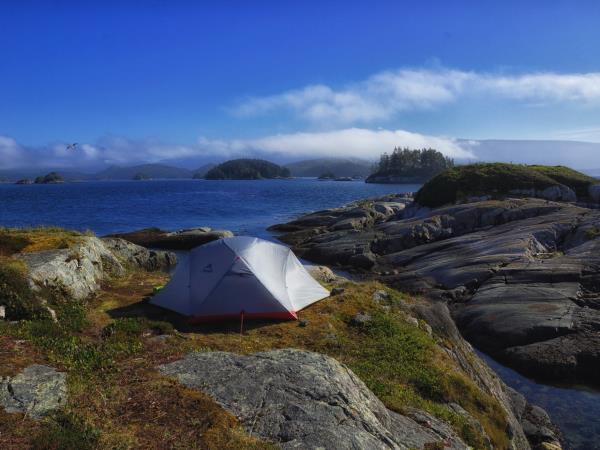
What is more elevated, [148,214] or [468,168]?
[468,168]

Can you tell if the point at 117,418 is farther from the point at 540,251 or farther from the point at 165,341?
the point at 540,251

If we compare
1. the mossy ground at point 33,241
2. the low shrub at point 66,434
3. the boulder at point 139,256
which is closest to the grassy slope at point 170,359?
the low shrub at point 66,434

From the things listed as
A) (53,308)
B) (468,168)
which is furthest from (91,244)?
(468,168)

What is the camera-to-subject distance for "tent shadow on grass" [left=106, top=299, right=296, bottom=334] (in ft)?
52.6

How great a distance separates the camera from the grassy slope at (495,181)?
194 ft

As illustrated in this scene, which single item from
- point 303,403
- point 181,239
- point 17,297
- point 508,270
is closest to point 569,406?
point 508,270

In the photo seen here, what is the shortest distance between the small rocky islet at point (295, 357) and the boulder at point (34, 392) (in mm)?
43

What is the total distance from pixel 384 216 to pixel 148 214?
50.2m

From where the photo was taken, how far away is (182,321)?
16.8 m

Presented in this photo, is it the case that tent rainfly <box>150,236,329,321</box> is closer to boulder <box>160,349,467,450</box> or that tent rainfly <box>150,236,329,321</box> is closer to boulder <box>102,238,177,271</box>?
boulder <box>160,349,467,450</box>

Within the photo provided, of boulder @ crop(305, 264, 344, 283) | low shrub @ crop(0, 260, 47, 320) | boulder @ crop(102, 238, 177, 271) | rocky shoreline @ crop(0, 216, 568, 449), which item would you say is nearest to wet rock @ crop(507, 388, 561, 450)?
rocky shoreline @ crop(0, 216, 568, 449)

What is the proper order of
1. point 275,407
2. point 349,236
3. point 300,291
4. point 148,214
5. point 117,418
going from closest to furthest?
1. point 117,418
2. point 275,407
3. point 300,291
4. point 349,236
5. point 148,214

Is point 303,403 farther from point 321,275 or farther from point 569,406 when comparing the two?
point 321,275

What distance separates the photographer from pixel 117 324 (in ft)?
49.2
